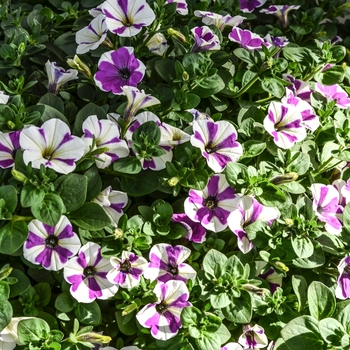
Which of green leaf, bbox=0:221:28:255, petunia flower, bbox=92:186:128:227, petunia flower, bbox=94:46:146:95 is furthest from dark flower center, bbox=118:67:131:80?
green leaf, bbox=0:221:28:255

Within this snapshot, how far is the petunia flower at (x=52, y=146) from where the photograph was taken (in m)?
0.86

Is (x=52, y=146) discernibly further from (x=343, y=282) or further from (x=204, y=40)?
(x=343, y=282)

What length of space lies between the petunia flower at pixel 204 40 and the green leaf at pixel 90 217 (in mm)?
356

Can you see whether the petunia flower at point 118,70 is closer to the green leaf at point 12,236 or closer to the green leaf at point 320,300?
the green leaf at point 12,236

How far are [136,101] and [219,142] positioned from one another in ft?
0.48

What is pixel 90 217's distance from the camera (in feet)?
2.89

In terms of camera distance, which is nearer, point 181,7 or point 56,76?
point 56,76

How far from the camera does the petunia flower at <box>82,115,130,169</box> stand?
917 mm

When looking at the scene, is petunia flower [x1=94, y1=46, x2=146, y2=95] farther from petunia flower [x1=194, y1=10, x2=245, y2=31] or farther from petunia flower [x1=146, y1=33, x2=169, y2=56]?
petunia flower [x1=194, y1=10, x2=245, y2=31]

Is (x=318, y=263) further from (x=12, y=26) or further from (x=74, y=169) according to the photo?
(x=12, y=26)

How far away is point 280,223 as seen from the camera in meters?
0.94

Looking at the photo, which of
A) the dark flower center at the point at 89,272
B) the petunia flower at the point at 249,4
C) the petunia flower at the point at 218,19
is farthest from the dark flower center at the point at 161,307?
the petunia flower at the point at 249,4

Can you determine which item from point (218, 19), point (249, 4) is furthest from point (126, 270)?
point (249, 4)

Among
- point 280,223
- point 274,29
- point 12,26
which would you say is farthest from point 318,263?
point 12,26
